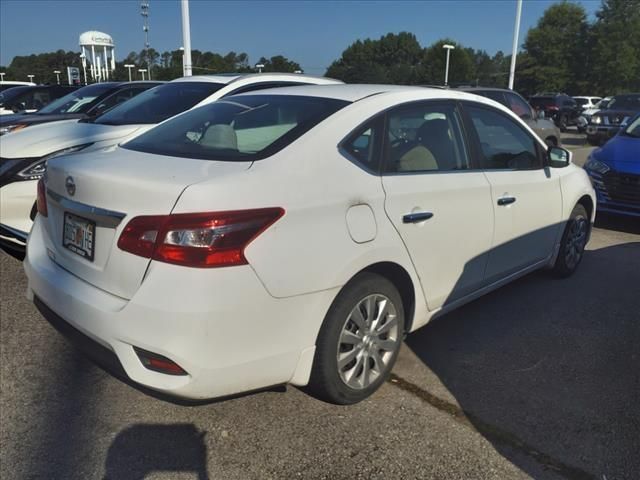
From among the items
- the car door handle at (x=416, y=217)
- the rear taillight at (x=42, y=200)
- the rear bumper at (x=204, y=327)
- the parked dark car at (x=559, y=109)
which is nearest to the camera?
the rear bumper at (x=204, y=327)

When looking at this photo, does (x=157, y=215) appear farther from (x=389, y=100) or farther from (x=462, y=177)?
(x=462, y=177)

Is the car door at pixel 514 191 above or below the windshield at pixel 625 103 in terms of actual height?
below

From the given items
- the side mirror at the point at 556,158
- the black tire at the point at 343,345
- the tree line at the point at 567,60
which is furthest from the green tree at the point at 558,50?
the black tire at the point at 343,345

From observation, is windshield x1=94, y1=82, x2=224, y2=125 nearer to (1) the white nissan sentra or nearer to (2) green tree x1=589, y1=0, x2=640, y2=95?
(1) the white nissan sentra

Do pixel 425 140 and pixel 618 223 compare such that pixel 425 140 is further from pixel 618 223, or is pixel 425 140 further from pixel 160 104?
pixel 618 223

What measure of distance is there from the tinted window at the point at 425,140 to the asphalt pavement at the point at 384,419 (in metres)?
1.21

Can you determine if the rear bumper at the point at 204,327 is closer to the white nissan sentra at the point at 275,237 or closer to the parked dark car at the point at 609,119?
the white nissan sentra at the point at 275,237

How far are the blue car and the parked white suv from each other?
361cm

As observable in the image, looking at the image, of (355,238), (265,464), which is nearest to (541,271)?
(355,238)

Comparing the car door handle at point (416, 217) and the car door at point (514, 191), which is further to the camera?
the car door at point (514, 191)

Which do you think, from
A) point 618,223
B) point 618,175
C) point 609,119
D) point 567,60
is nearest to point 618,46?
point 567,60

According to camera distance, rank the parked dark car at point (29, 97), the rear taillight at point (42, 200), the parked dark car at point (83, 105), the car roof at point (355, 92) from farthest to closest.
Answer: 1. the parked dark car at point (29, 97)
2. the parked dark car at point (83, 105)
3. the car roof at point (355, 92)
4. the rear taillight at point (42, 200)

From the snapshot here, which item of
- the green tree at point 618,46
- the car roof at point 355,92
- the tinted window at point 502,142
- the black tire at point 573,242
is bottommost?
the black tire at point 573,242

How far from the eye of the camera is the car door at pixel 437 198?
9.71 feet
